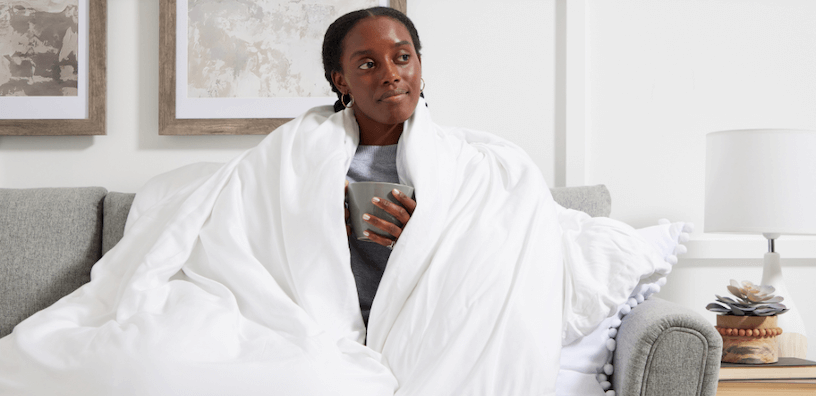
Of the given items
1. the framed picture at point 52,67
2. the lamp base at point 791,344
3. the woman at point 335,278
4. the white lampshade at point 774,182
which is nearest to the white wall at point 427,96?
the framed picture at point 52,67

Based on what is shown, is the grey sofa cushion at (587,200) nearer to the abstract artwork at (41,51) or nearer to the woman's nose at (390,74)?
the woman's nose at (390,74)

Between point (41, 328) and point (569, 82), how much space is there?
1687 mm

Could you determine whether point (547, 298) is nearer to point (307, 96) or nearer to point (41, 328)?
point (41, 328)

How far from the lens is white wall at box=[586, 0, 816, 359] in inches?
78.6

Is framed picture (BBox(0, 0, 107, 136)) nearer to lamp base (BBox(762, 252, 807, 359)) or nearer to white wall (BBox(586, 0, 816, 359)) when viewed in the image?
white wall (BBox(586, 0, 816, 359))

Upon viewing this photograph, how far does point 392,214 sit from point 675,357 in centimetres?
61

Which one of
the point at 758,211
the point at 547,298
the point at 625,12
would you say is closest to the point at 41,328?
the point at 547,298

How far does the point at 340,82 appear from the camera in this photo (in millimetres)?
1500

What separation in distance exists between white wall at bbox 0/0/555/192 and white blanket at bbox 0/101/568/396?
1.91ft

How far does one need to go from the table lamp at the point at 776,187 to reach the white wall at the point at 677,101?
0.34 meters

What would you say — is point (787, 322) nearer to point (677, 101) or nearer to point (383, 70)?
point (677, 101)

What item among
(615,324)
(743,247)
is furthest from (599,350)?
(743,247)

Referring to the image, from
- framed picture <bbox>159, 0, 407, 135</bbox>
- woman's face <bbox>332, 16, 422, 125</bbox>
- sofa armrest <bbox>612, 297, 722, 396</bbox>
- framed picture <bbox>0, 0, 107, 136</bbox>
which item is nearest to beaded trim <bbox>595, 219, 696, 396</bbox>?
sofa armrest <bbox>612, 297, 722, 396</bbox>

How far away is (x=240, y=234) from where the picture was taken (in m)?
1.27
